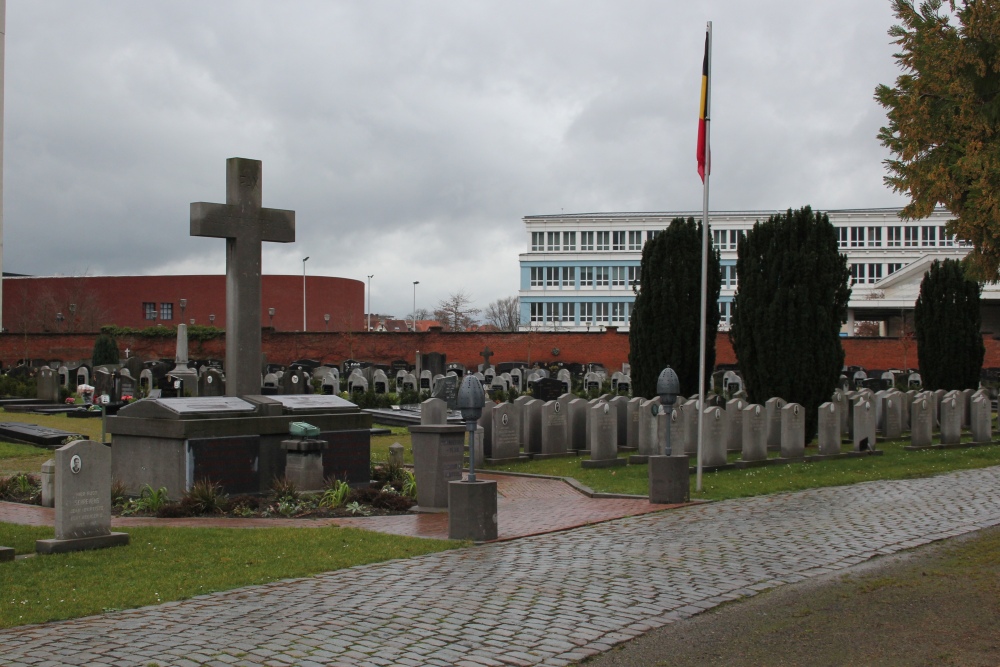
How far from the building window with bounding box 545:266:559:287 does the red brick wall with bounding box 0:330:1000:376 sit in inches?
1219

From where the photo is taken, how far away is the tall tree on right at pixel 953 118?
452 inches

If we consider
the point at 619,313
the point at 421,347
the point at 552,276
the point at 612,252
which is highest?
the point at 612,252

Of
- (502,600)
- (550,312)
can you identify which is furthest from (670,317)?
(550,312)

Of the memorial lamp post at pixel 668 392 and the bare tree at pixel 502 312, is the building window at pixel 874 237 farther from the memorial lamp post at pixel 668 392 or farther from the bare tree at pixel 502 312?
the memorial lamp post at pixel 668 392

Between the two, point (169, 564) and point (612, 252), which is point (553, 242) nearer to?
point (612, 252)

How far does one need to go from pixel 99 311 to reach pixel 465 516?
65235 mm

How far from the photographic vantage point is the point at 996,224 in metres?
11.3

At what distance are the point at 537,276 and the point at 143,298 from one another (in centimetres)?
3135

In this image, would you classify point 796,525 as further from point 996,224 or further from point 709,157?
point 709,157

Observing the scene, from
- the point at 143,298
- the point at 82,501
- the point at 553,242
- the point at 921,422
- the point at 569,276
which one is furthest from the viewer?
the point at 553,242

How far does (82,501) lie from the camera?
9281 millimetres

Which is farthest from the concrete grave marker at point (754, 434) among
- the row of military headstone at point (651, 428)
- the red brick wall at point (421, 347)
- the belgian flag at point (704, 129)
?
the red brick wall at point (421, 347)

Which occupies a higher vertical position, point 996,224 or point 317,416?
point 996,224

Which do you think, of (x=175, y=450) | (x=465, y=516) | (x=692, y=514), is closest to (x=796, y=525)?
(x=692, y=514)
